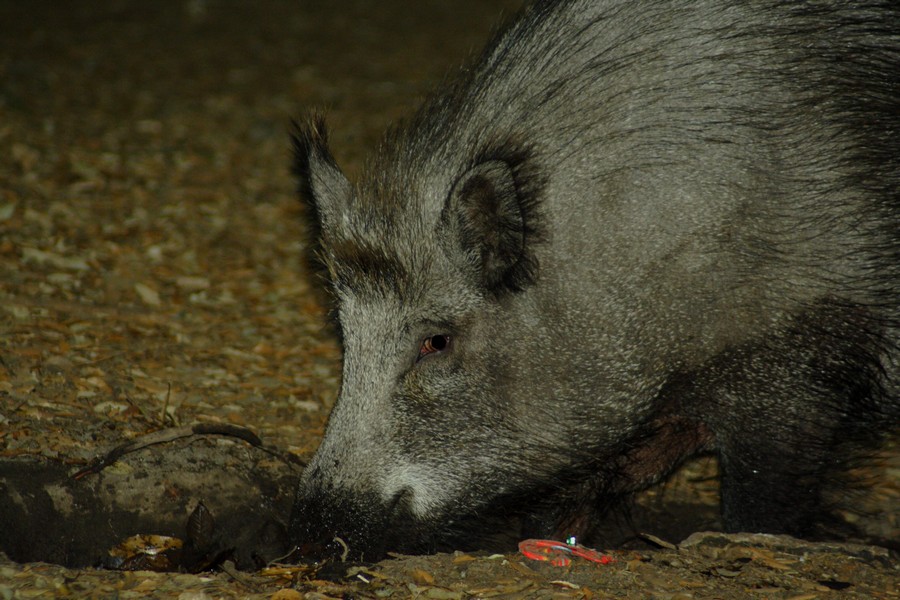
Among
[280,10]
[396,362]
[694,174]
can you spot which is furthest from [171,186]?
[280,10]

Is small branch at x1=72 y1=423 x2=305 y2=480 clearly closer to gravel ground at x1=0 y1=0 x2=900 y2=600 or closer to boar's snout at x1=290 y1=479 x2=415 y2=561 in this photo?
gravel ground at x1=0 y1=0 x2=900 y2=600

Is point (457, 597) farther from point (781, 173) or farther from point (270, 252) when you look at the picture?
point (270, 252)

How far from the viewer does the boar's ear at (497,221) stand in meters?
3.51

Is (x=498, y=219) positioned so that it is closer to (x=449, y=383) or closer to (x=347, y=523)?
(x=449, y=383)

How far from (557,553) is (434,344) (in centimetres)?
89

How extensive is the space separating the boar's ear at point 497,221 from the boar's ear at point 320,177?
0.64 metres

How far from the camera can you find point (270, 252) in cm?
651

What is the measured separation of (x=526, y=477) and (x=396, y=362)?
65 centimetres

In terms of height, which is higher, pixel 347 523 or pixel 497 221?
pixel 497 221

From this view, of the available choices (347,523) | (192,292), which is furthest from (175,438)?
(192,292)

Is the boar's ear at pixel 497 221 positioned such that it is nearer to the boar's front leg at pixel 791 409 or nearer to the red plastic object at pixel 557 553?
the boar's front leg at pixel 791 409

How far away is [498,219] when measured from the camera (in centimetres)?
354

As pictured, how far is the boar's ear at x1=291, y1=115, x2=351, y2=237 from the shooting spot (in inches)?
161

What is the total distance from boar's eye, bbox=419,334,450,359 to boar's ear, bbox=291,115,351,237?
640 millimetres
